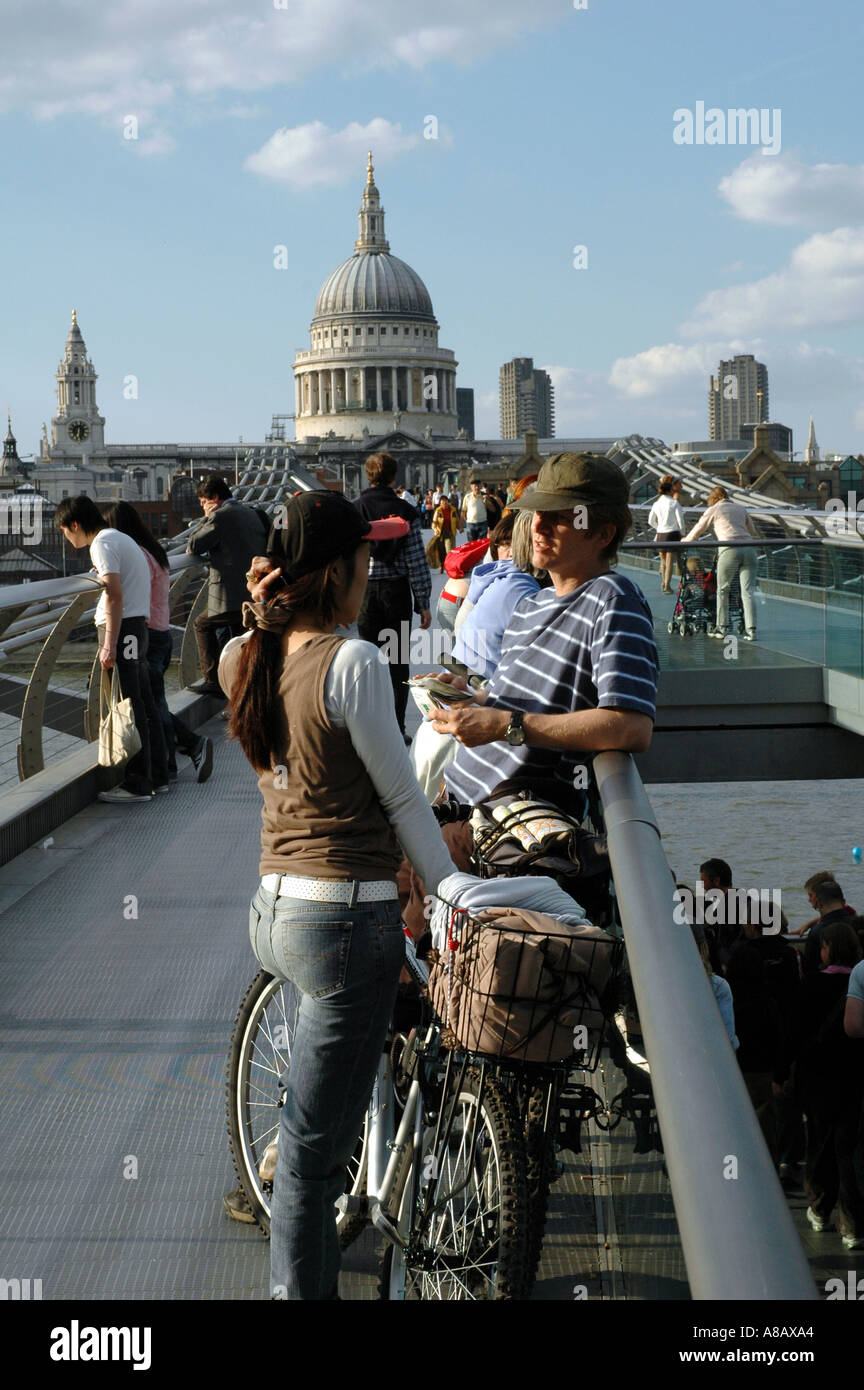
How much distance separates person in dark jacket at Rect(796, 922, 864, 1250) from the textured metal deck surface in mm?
3546

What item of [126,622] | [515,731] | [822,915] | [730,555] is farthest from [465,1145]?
[730,555]

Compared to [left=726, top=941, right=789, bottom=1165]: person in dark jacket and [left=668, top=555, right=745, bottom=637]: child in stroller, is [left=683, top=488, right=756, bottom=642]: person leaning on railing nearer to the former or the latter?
[left=668, top=555, right=745, bottom=637]: child in stroller

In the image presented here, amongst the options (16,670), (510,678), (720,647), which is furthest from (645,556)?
(510,678)

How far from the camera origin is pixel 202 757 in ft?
30.1

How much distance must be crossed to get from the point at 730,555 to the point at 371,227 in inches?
5780

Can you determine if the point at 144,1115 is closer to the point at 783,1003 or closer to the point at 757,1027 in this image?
the point at 757,1027

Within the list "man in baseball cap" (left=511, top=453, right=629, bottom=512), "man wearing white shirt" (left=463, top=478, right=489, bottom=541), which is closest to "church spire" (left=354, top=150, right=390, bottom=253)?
"man wearing white shirt" (left=463, top=478, right=489, bottom=541)

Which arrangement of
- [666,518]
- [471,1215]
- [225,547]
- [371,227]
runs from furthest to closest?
[371,227], [666,518], [225,547], [471,1215]

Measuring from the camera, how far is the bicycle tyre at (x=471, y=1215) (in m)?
2.79
